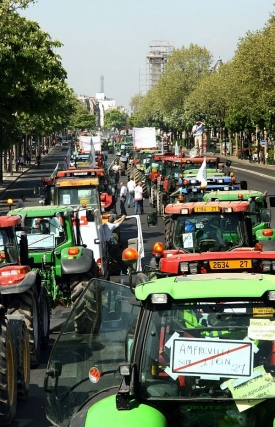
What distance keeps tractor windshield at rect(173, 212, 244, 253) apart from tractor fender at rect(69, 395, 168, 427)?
9517 millimetres

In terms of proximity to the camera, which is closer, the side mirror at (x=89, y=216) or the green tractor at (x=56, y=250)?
the green tractor at (x=56, y=250)

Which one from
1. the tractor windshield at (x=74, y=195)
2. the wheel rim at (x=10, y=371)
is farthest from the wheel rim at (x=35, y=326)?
the tractor windshield at (x=74, y=195)

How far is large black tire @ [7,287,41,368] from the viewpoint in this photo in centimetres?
1304

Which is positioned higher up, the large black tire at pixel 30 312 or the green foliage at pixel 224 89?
Answer: the green foliage at pixel 224 89

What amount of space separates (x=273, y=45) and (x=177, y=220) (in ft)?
157

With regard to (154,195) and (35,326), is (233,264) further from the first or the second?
(154,195)

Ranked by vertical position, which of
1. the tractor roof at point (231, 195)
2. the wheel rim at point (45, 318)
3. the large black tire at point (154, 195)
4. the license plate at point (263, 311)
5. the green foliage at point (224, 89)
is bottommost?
the large black tire at point (154, 195)

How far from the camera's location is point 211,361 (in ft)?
20.1

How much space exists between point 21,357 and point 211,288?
18.4 ft

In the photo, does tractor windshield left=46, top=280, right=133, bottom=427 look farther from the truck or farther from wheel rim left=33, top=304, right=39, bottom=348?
wheel rim left=33, top=304, right=39, bottom=348

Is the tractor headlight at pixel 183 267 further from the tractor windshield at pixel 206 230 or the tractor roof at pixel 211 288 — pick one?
the tractor windshield at pixel 206 230

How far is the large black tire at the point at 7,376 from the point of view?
9883 millimetres

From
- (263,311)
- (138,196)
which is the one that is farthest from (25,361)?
(138,196)

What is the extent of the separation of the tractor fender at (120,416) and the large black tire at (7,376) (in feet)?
12.8
